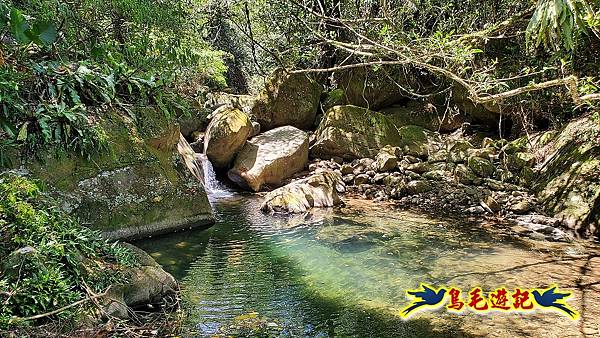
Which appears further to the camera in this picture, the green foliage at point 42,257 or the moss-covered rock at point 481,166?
the moss-covered rock at point 481,166

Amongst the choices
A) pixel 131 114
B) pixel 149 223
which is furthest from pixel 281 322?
pixel 131 114

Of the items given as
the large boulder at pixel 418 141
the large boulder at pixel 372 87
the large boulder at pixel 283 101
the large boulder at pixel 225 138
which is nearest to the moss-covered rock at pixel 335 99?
the large boulder at pixel 372 87

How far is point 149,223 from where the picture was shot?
19.9 ft

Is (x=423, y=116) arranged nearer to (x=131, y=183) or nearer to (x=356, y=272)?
(x=356, y=272)

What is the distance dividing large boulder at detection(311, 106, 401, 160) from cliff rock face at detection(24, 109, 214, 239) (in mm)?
4619

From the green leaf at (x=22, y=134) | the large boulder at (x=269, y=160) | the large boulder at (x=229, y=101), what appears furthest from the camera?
the large boulder at (x=229, y=101)

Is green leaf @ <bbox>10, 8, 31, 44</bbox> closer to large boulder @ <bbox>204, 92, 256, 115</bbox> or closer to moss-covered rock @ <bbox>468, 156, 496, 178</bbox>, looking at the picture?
moss-covered rock @ <bbox>468, 156, 496, 178</bbox>

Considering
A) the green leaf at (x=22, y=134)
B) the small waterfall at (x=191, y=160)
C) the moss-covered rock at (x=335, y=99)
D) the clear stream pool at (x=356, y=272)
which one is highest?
the moss-covered rock at (x=335, y=99)

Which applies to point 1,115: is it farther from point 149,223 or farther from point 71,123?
point 149,223

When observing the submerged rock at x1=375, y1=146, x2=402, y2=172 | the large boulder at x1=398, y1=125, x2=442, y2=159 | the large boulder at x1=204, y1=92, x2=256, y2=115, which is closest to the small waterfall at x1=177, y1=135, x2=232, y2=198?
the large boulder at x1=204, y1=92, x2=256, y2=115

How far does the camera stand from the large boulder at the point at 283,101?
12.0 meters

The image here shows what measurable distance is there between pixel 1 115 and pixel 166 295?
283 cm

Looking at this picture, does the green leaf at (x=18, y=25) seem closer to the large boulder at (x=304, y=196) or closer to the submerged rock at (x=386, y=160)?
the large boulder at (x=304, y=196)

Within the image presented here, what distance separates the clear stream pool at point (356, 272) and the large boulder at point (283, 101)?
4896mm
